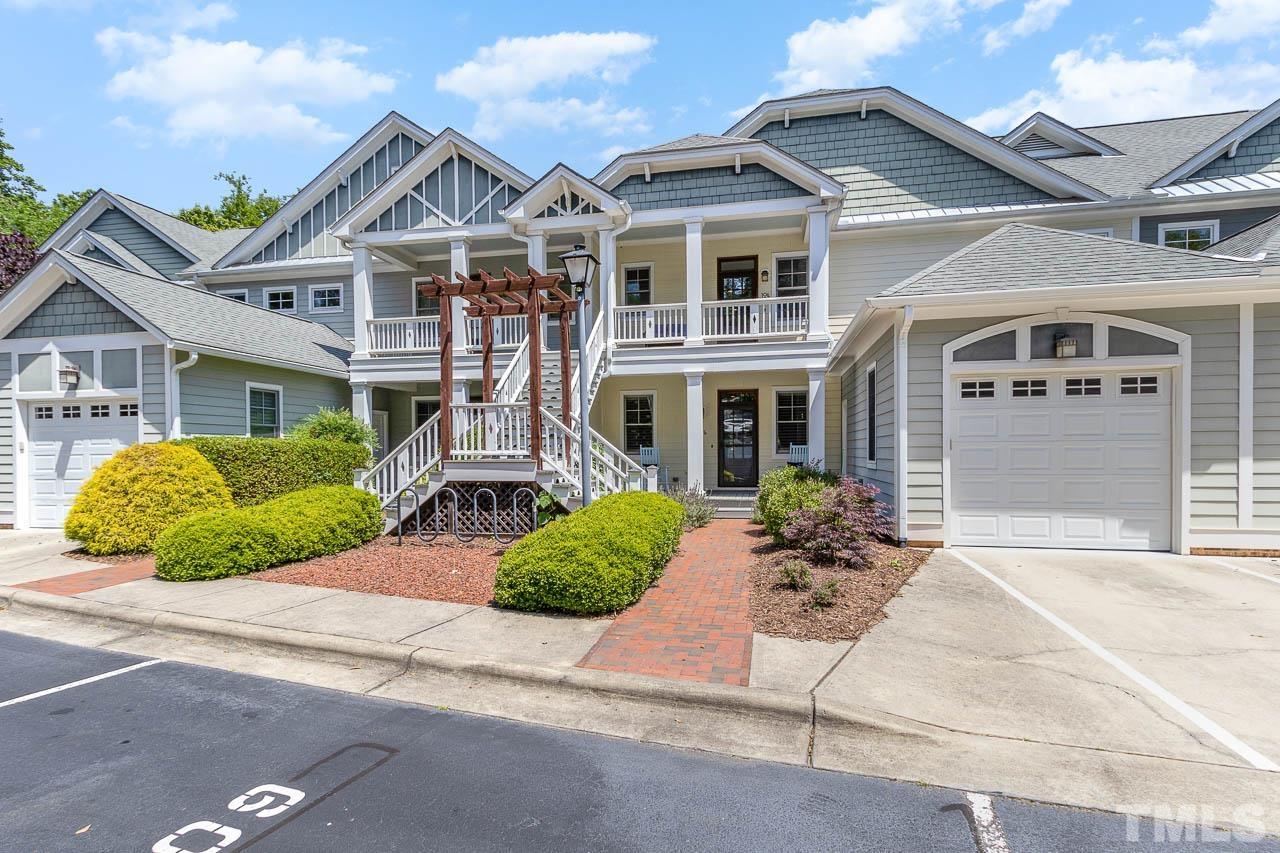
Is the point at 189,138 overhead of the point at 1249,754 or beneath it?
overhead

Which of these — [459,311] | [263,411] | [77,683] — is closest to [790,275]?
[459,311]

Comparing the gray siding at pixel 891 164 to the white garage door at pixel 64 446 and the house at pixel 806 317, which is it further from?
the white garage door at pixel 64 446

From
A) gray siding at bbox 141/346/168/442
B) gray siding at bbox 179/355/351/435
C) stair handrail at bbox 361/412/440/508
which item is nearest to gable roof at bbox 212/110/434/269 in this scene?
gray siding at bbox 179/355/351/435

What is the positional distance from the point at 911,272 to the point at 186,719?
1460 centimetres

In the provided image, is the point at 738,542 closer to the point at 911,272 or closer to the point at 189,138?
the point at 911,272

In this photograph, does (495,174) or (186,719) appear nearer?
(186,719)

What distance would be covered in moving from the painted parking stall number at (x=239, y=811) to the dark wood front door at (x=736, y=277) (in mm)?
13675

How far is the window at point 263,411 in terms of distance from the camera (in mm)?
13172

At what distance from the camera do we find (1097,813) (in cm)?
297

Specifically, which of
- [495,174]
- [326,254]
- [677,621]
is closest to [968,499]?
[677,621]

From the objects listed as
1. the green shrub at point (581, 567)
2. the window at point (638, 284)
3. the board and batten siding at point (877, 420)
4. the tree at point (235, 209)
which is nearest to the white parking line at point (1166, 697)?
the board and batten siding at point (877, 420)

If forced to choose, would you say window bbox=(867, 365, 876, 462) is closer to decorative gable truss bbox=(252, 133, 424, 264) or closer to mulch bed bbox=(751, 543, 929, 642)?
mulch bed bbox=(751, 543, 929, 642)

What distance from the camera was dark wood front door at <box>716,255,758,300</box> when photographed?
15203mm

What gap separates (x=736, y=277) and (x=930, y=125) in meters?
5.54
